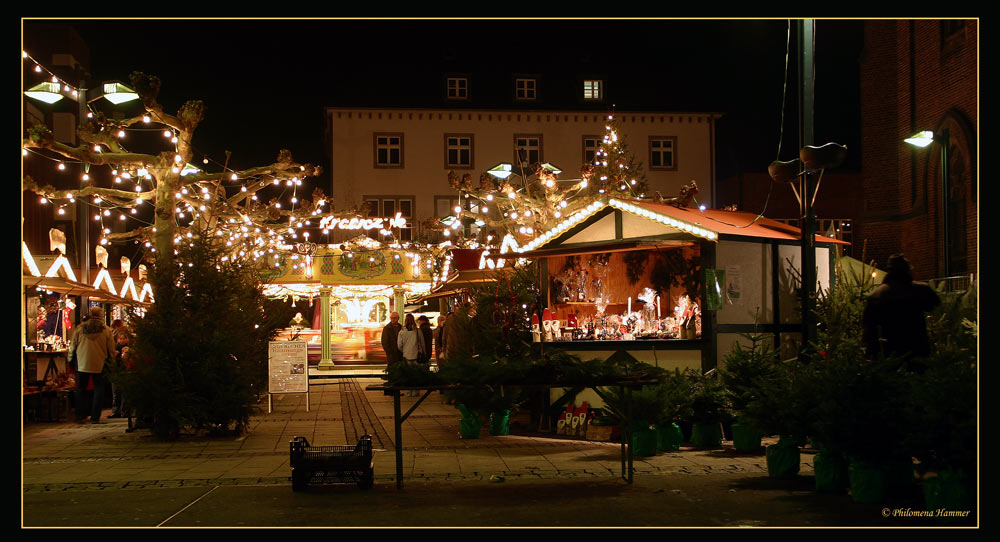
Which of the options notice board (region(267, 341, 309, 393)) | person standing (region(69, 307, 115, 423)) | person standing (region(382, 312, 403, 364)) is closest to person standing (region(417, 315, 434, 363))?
person standing (region(382, 312, 403, 364))

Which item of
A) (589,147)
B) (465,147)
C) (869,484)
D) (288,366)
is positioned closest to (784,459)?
(869,484)

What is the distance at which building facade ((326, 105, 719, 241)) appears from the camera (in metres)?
42.8

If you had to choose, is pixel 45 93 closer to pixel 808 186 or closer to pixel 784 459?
pixel 808 186

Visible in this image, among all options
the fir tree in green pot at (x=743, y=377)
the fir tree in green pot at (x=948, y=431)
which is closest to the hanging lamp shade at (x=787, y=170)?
the fir tree in green pot at (x=743, y=377)

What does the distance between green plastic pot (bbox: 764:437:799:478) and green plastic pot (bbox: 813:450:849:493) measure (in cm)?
70

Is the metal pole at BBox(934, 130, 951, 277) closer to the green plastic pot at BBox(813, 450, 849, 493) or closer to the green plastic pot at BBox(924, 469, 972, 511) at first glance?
the green plastic pot at BBox(813, 450, 849, 493)

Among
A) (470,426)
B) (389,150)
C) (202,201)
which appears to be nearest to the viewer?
(470,426)

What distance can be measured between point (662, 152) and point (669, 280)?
30359 mm

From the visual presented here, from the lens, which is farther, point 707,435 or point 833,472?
point 707,435

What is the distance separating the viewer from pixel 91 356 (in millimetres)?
15555

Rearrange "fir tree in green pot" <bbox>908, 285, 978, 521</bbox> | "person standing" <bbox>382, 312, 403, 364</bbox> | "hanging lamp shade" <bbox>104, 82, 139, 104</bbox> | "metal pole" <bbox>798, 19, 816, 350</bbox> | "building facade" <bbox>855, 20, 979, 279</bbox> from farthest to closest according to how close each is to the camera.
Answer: "person standing" <bbox>382, 312, 403, 364</bbox> < "building facade" <bbox>855, 20, 979, 279</bbox> < "hanging lamp shade" <bbox>104, 82, 139, 104</bbox> < "metal pole" <bbox>798, 19, 816, 350</bbox> < "fir tree in green pot" <bbox>908, 285, 978, 521</bbox>

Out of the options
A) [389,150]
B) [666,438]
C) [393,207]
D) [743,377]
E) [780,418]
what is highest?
[389,150]

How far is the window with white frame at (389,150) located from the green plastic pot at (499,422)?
30.8m

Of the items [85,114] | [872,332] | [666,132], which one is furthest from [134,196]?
[666,132]
